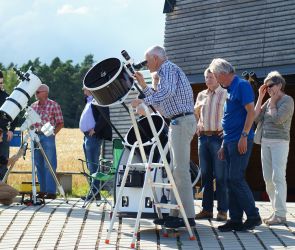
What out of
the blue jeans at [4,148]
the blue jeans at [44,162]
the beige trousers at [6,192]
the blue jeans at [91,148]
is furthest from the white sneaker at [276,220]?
the blue jeans at [4,148]

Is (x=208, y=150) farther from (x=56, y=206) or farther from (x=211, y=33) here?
(x=211, y=33)

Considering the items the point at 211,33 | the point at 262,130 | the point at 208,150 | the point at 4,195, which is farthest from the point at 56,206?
the point at 211,33

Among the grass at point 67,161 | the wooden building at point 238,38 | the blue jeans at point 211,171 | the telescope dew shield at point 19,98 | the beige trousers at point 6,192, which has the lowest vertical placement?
the grass at point 67,161

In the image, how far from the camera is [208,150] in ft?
27.3

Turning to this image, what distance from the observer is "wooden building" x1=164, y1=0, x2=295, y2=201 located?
606 inches

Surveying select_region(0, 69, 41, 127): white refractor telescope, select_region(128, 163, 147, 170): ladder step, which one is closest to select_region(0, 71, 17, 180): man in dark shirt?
select_region(0, 69, 41, 127): white refractor telescope

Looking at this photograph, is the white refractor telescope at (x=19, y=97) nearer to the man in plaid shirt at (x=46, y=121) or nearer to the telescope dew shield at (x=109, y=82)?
the man in plaid shirt at (x=46, y=121)

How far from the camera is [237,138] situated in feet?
23.8

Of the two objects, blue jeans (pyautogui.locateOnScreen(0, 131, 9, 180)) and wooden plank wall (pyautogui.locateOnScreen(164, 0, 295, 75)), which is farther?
wooden plank wall (pyautogui.locateOnScreen(164, 0, 295, 75))

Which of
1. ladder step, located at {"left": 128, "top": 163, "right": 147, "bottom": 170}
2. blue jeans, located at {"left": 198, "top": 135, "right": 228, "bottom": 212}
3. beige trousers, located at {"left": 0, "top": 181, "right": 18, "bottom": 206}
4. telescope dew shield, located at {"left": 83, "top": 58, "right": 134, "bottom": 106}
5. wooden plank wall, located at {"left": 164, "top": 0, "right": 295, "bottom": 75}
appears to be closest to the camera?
telescope dew shield, located at {"left": 83, "top": 58, "right": 134, "bottom": 106}

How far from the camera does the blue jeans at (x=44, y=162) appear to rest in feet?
35.8

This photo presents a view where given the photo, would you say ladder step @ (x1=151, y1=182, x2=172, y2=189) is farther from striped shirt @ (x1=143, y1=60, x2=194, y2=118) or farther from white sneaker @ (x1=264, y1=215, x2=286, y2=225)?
white sneaker @ (x1=264, y1=215, x2=286, y2=225)

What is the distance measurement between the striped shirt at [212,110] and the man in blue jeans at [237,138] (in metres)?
0.83

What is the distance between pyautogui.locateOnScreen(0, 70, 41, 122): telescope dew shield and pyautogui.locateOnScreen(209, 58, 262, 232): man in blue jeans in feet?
9.73
